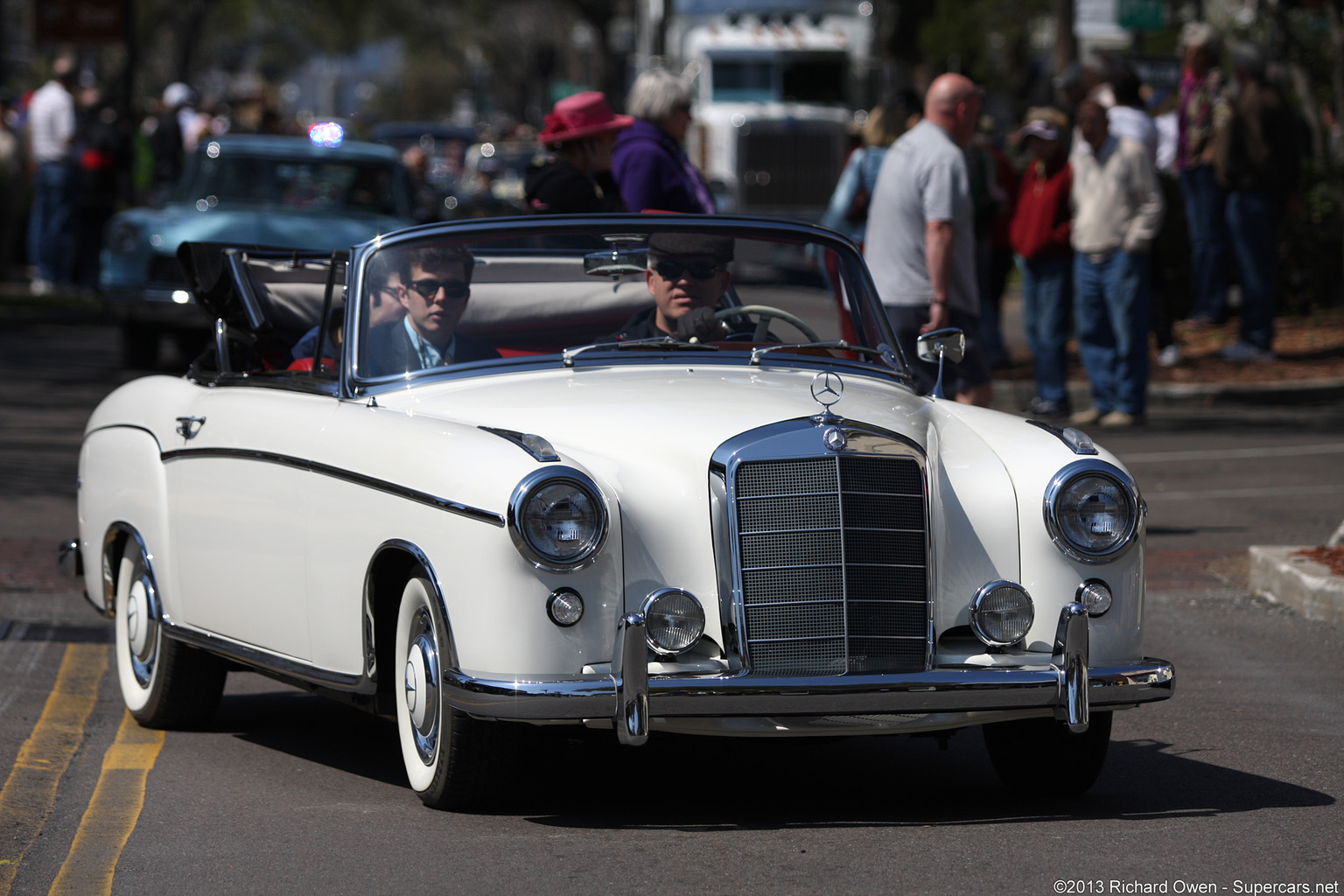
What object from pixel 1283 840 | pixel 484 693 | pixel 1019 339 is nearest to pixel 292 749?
pixel 484 693

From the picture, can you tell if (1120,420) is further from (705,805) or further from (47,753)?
(47,753)

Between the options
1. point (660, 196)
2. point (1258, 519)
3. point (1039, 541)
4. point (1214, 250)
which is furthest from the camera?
point (1214, 250)

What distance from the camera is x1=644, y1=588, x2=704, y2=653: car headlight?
16.1ft

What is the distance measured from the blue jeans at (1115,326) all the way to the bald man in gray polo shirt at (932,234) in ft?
12.2

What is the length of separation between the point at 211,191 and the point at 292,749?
434 inches

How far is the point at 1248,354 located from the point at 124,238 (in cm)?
864

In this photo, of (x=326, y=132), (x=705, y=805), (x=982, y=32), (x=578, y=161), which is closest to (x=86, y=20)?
(x=578, y=161)

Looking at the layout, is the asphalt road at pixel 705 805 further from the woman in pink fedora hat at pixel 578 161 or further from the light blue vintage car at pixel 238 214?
the light blue vintage car at pixel 238 214

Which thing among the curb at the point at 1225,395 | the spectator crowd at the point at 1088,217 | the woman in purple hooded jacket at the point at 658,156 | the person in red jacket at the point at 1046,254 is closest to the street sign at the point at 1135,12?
the spectator crowd at the point at 1088,217

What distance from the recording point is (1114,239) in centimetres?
1289

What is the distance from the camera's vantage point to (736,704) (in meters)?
4.83

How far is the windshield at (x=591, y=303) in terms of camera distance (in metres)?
6.07

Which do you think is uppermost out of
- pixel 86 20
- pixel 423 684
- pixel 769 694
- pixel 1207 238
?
pixel 86 20

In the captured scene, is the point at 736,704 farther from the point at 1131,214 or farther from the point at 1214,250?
the point at 1214,250
